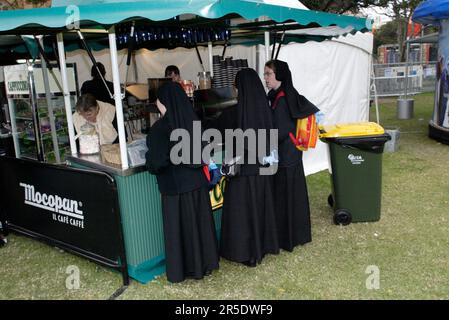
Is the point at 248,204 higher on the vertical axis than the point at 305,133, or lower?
lower

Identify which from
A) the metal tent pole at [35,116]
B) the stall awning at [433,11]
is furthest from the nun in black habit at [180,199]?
the stall awning at [433,11]

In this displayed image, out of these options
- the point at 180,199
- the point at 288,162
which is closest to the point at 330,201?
the point at 288,162

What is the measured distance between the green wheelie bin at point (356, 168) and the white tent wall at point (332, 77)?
1.65m

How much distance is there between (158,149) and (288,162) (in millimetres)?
1371

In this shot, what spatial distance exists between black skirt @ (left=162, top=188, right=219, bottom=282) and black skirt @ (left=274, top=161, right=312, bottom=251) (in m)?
0.84

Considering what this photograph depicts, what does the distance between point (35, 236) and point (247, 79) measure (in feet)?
9.07

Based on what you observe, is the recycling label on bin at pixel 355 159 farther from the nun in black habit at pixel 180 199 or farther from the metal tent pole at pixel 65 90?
the metal tent pole at pixel 65 90

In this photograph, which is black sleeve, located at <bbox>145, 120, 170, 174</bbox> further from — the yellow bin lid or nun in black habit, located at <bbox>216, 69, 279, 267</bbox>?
the yellow bin lid

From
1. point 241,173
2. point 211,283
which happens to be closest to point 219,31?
point 241,173

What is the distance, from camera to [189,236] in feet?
11.4

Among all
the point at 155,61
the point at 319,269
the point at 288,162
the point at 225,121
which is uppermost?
the point at 155,61

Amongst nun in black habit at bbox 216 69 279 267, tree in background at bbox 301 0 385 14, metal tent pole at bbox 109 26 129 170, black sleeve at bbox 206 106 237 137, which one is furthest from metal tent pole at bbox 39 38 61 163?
tree in background at bbox 301 0 385 14

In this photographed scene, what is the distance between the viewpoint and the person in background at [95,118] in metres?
3.97

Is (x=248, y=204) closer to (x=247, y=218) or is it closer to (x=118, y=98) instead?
(x=247, y=218)
